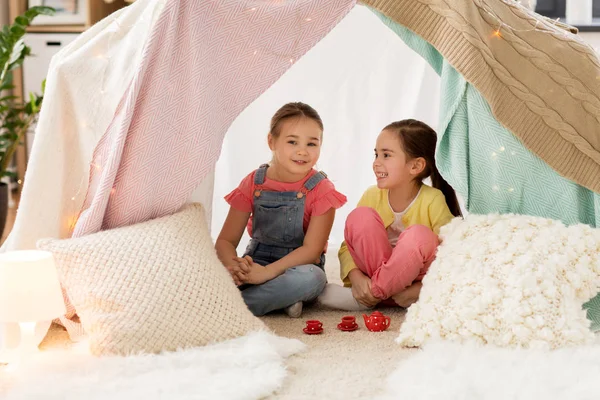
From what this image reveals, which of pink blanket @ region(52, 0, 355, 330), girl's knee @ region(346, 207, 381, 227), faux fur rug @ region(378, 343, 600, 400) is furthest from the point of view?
girl's knee @ region(346, 207, 381, 227)

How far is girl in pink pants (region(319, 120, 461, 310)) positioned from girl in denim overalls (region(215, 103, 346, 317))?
78 millimetres

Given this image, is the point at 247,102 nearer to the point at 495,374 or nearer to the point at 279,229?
the point at 279,229

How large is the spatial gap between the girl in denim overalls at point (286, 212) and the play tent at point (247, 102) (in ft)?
0.82

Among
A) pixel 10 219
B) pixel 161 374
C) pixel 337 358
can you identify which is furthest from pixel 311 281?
pixel 10 219

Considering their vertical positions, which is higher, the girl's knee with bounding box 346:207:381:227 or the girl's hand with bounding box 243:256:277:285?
the girl's knee with bounding box 346:207:381:227

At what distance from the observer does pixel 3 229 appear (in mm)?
2900

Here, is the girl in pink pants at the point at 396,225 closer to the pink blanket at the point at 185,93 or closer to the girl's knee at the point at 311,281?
the girl's knee at the point at 311,281

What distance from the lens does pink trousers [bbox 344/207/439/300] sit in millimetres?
1829

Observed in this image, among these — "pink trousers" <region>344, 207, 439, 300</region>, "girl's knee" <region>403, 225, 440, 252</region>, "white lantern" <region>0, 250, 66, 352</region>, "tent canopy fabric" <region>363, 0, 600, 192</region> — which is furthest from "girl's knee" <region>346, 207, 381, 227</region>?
"white lantern" <region>0, 250, 66, 352</region>

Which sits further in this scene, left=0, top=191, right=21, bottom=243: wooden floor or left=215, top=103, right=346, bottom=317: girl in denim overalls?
left=0, top=191, right=21, bottom=243: wooden floor

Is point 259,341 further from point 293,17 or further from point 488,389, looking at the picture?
point 293,17

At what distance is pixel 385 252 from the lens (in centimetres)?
191

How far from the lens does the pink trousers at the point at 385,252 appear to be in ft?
6.00

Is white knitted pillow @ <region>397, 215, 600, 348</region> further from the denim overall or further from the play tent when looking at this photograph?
the denim overall
